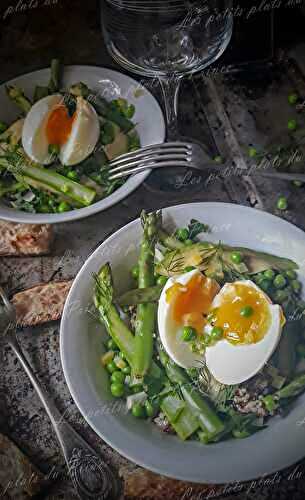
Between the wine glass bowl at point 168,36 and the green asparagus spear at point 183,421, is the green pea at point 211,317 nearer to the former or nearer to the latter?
the green asparagus spear at point 183,421

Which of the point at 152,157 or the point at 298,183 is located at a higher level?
the point at 152,157

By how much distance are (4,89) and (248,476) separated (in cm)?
248

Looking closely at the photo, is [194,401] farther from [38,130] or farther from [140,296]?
[38,130]

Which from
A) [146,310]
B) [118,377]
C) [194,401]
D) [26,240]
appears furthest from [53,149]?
[194,401]

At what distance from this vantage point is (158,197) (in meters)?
3.46

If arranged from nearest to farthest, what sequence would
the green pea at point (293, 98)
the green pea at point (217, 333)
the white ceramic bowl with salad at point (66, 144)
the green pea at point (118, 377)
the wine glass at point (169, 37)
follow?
the green pea at point (217, 333)
the green pea at point (118, 377)
the wine glass at point (169, 37)
the white ceramic bowl with salad at point (66, 144)
the green pea at point (293, 98)

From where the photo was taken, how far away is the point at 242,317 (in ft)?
8.55

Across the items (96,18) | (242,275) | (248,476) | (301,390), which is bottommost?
(248,476)

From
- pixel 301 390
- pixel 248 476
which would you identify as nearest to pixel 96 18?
pixel 301 390

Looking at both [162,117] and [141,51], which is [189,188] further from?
[141,51]

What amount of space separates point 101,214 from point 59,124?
0.54 meters

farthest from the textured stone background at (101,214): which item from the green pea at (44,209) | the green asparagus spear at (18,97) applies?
the green asparagus spear at (18,97)

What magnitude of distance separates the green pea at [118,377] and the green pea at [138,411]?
130 millimetres

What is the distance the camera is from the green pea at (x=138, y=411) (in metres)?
2.61
